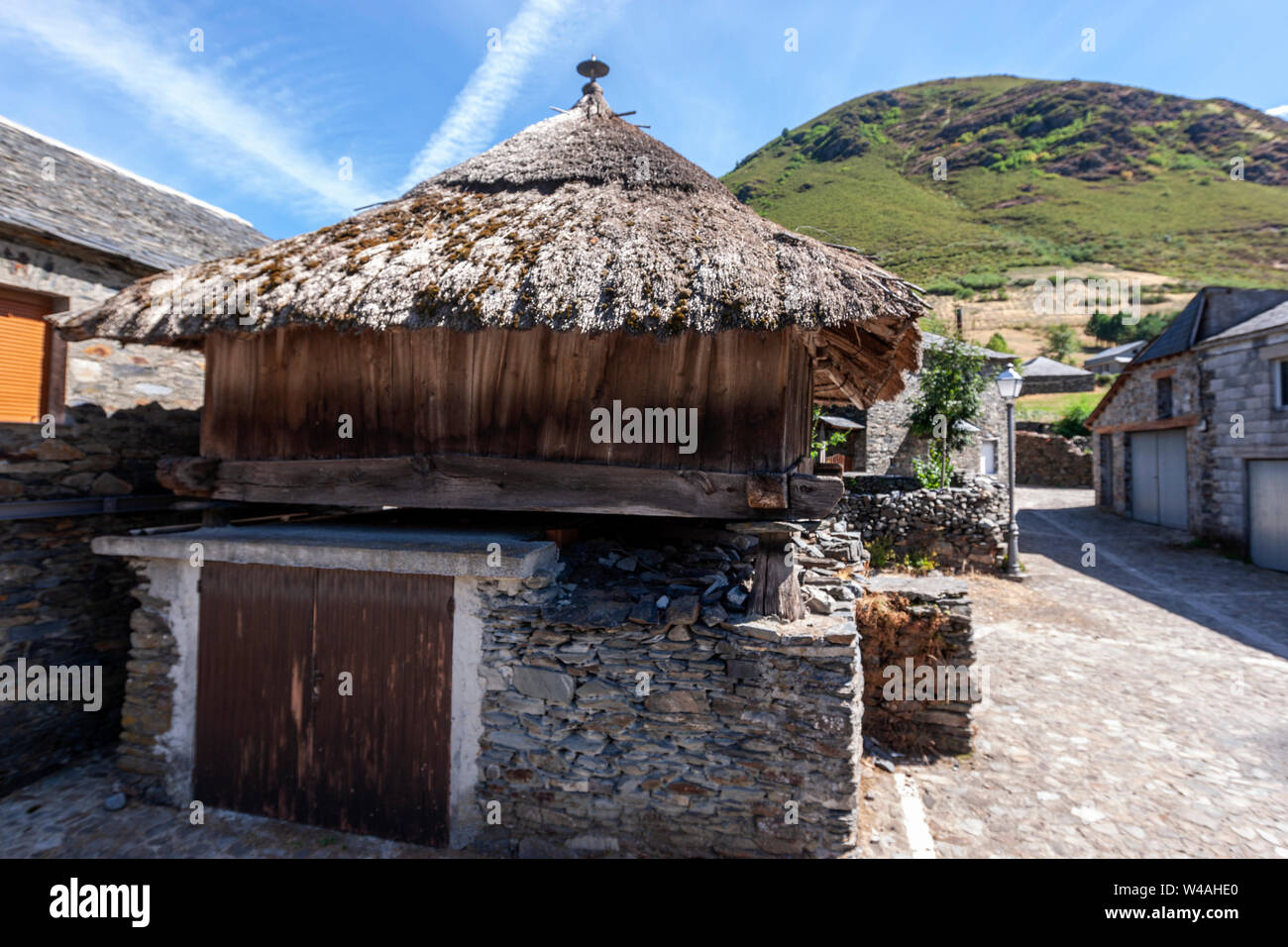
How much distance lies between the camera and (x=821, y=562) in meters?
5.61

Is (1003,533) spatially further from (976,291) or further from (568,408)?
(976,291)

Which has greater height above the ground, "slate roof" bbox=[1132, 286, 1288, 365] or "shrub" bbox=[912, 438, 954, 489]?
"slate roof" bbox=[1132, 286, 1288, 365]

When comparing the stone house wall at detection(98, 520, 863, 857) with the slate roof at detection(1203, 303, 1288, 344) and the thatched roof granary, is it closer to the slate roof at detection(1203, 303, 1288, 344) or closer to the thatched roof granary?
the thatched roof granary

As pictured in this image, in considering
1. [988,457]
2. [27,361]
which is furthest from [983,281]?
[27,361]

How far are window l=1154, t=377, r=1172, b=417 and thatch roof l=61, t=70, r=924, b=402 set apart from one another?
47.1ft

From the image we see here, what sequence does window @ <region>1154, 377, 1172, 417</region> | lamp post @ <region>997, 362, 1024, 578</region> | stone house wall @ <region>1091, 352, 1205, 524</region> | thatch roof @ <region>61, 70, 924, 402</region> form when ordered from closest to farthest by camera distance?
1. thatch roof @ <region>61, 70, 924, 402</region>
2. lamp post @ <region>997, 362, 1024, 578</region>
3. stone house wall @ <region>1091, 352, 1205, 524</region>
4. window @ <region>1154, 377, 1172, 417</region>

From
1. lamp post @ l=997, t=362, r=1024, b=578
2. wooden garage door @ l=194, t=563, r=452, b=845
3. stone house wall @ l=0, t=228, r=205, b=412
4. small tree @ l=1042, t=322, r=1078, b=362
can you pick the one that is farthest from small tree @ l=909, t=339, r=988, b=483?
small tree @ l=1042, t=322, r=1078, b=362

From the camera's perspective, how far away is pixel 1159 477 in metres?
15.7

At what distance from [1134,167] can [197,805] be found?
9640 centimetres

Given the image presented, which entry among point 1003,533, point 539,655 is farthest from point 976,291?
point 539,655

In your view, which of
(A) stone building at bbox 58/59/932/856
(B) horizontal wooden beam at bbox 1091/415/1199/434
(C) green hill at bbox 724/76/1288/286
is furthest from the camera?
(C) green hill at bbox 724/76/1288/286

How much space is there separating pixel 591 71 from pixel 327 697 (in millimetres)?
6256

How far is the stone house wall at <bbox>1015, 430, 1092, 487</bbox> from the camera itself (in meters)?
24.5
